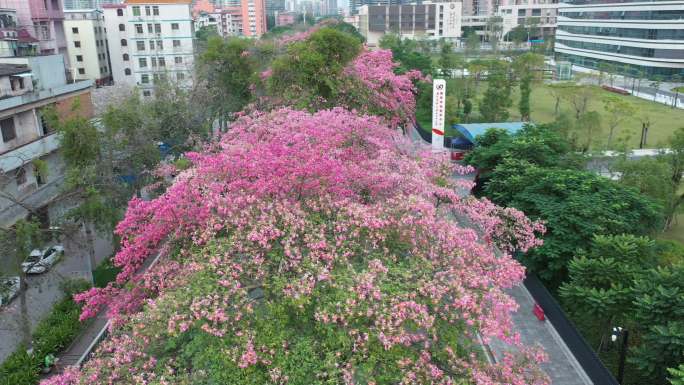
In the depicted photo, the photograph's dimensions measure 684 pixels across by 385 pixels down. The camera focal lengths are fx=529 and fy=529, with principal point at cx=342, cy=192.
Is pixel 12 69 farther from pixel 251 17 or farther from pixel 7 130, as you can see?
pixel 251 17

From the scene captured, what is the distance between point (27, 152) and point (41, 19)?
22.9m

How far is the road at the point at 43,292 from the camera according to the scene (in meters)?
14.0

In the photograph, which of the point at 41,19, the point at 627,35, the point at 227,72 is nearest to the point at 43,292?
the point at 227,72

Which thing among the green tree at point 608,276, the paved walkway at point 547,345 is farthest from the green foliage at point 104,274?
the green tree at point 608,276

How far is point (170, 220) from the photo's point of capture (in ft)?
31.9

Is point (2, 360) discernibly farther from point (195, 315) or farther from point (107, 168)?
point (195, 315)

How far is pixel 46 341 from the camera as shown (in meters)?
13.1

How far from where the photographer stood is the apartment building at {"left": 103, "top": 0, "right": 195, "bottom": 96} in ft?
130

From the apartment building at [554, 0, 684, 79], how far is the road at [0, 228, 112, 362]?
173ft

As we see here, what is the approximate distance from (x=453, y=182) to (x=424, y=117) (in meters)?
24.8

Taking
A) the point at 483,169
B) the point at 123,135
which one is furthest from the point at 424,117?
the point at 123,135

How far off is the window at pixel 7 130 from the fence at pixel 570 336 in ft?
57.1

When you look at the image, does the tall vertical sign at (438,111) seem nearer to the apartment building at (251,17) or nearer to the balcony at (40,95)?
the balcony at (40,95)

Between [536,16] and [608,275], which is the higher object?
[536,16]
